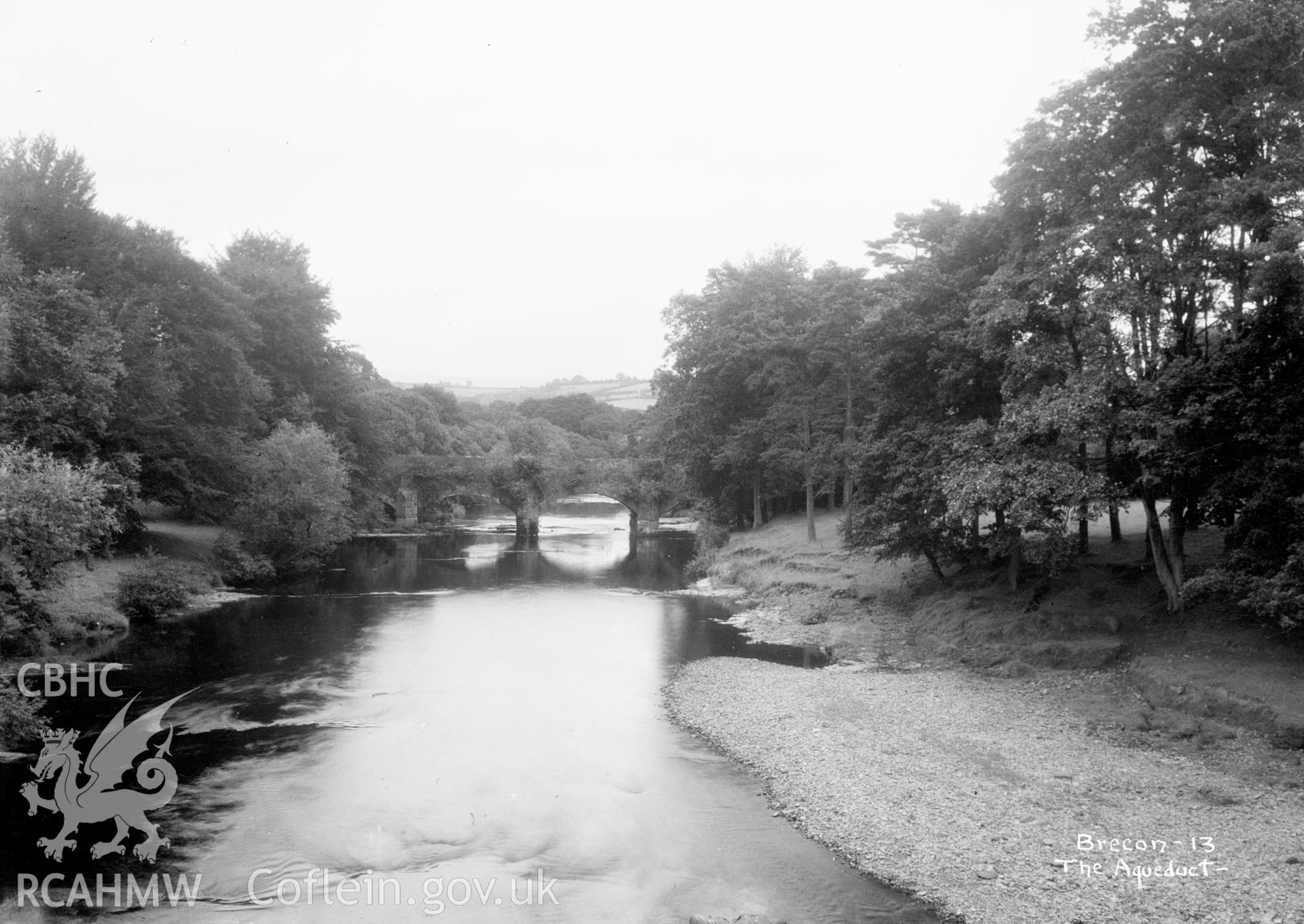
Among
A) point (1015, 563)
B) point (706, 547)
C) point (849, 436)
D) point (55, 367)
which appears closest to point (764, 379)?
point (849, 436)

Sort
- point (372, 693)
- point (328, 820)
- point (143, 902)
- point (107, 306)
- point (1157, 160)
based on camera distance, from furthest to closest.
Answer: point (107, 306)
point (372, 693)
point (1157, 160)
point (328, 820)
point (143, 902)

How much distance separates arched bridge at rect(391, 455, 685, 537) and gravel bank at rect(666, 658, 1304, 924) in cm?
4361

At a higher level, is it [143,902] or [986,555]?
[986,555]

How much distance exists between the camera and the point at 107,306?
3228 centimetres

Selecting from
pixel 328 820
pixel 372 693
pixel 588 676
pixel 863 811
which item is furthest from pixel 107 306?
pixel 863 811

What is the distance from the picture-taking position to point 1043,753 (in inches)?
604

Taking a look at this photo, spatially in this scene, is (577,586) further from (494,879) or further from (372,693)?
(494,879)

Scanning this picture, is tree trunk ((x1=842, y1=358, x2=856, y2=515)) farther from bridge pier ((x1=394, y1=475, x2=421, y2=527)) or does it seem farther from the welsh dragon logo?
bridge pier ((x1=394, y1=475, x2=421, y2=527))

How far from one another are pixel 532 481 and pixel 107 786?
1894 inches

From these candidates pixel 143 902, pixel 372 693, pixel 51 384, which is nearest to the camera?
pixel 143 902

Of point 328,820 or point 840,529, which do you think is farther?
point 840,529

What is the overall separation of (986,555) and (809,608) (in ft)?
20.8

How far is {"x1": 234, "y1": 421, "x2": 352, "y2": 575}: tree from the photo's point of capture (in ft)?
123
